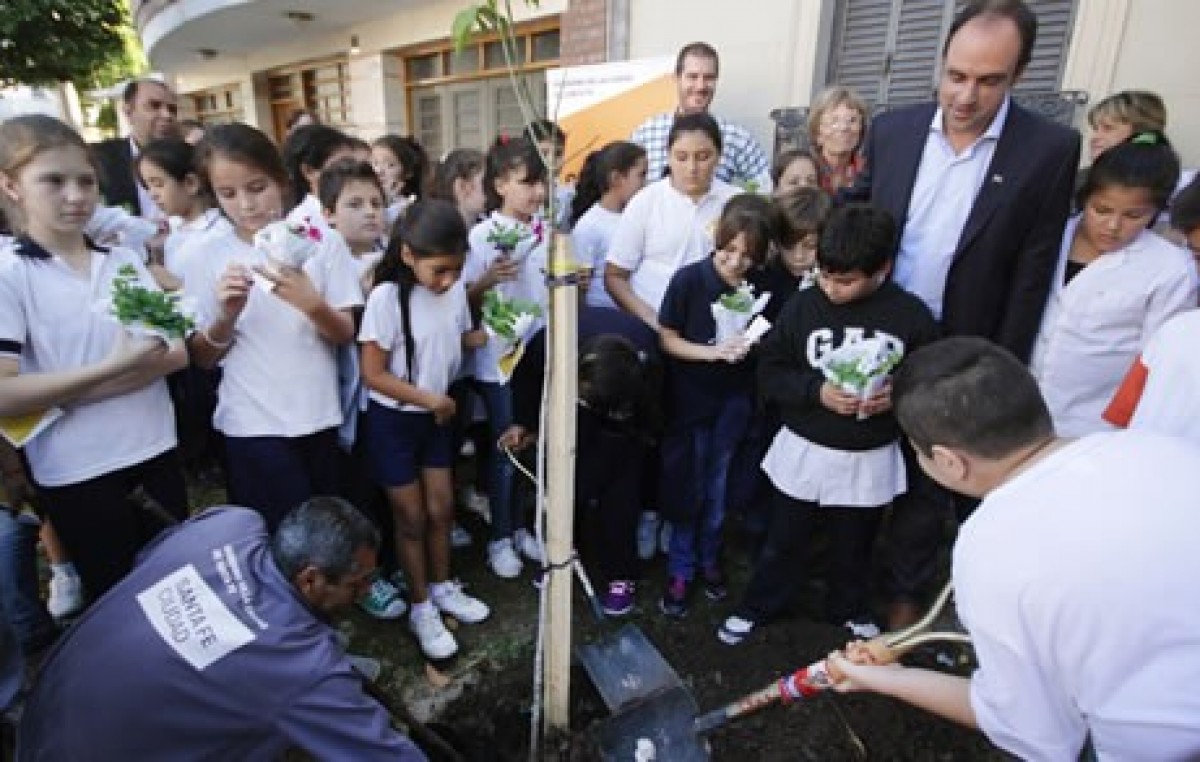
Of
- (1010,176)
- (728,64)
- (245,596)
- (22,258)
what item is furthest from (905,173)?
(728,64)

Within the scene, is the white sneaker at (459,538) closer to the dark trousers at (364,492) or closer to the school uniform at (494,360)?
the school uniform at (494,360)

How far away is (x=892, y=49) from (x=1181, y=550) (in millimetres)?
4769

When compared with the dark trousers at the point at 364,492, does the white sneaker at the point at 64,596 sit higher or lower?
lower

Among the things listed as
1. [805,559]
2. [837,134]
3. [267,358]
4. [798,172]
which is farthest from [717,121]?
[267,358]

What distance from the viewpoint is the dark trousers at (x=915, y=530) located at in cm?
237

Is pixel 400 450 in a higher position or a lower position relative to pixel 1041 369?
lower

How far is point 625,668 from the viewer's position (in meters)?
2.15

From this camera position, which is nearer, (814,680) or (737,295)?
(814,680)

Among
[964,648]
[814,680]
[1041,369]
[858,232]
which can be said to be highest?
[858,232]

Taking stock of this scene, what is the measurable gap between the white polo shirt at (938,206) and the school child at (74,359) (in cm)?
240

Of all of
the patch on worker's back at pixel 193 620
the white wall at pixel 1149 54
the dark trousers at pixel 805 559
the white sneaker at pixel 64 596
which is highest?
the white wall at pixel 1149 54

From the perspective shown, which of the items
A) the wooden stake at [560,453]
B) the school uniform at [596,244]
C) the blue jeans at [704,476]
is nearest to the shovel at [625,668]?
the wooden stake at [560,453]

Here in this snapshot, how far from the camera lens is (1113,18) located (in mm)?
3857

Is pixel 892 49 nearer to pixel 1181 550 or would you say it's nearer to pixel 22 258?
pixel 1181 550
